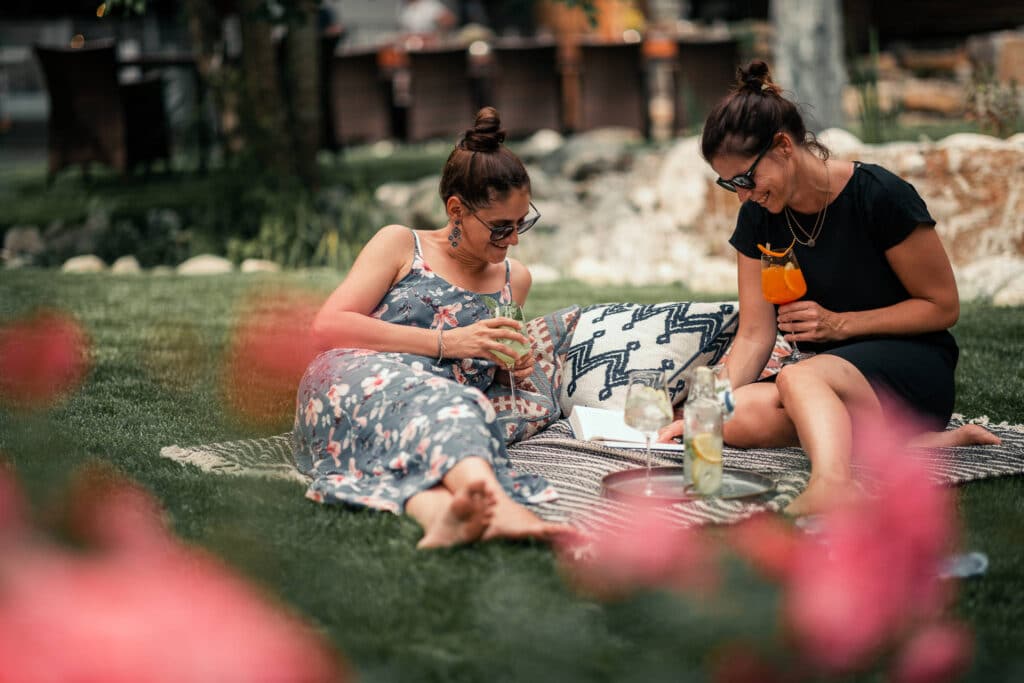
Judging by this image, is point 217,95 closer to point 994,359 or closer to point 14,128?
point 994,359

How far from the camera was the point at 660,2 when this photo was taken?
1964cm

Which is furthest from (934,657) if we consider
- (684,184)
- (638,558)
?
(684,184)

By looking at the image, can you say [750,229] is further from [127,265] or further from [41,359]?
[127,265]

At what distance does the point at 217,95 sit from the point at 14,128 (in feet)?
35.9

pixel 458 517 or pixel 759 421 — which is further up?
pixel 458 517

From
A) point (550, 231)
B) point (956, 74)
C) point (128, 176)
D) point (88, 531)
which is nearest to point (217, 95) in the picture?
point (128, 176)

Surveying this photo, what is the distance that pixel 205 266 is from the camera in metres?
9.10

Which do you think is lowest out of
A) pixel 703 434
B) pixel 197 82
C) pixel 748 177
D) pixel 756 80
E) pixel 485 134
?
pixel 703 434

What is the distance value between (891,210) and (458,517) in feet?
5.78

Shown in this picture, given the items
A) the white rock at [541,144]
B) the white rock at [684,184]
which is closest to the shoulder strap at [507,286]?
the white rock at [684,184]

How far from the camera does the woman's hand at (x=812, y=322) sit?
3795mm

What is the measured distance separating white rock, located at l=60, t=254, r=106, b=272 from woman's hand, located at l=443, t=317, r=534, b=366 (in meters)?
6.26

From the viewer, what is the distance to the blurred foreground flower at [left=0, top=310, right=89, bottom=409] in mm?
4922

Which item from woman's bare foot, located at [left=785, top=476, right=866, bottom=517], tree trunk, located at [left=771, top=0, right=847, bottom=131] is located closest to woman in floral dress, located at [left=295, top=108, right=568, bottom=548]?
woman's bare foot, located at [left=785, top=476, right=866, bottom=517]
